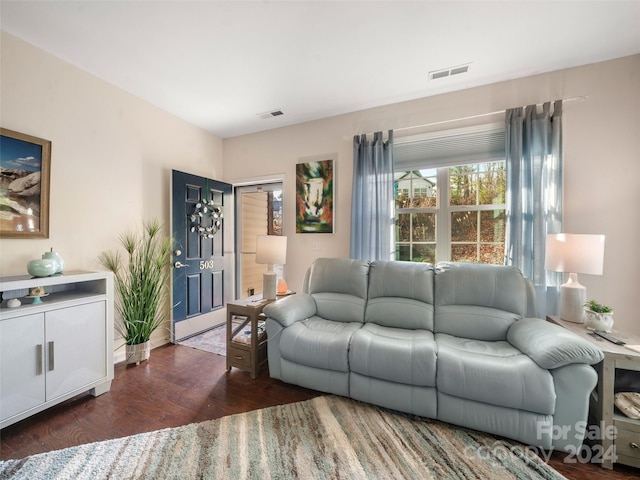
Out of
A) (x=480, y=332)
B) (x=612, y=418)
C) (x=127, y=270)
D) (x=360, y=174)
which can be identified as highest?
(x=360, y=174)

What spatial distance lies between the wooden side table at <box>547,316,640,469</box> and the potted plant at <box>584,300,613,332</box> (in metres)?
0.26

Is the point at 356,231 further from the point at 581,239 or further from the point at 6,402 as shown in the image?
the point at 6,402

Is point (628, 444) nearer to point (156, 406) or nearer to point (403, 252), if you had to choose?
point (403, 252)

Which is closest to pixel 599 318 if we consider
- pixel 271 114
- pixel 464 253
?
pixel 464 253

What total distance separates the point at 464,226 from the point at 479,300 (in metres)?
0.87

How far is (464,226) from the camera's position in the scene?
105 inches

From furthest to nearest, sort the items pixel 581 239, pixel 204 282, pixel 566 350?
pixel 204 282 → pixel 581 239 → pixel 566 350

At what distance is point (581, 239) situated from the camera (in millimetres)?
1828

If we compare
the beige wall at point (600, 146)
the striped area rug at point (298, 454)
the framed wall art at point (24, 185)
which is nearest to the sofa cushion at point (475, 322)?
the striped area rug at point (298, 454)

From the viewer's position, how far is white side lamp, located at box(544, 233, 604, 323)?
1.80 metres

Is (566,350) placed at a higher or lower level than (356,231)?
lower

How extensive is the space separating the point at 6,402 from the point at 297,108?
3253mm

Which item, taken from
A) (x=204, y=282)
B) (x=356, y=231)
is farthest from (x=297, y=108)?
(x=204, y=282)

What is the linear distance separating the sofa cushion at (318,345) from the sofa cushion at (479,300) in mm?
743
